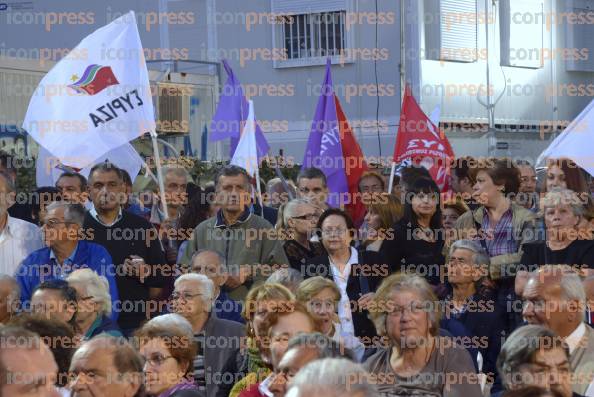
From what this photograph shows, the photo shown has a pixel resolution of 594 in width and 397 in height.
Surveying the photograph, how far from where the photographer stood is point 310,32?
2120 cm

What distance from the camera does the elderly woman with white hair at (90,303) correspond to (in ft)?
26.8

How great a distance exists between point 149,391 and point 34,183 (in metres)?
6.99

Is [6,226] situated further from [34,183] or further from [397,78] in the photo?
[397,78]

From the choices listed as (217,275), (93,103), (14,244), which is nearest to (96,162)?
(93,103)

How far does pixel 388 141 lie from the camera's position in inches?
792

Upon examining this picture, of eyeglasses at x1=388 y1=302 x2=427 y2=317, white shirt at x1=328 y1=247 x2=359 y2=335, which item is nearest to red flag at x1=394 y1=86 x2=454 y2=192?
white shirt at x1=328 y1=247 x2=359 y2=335

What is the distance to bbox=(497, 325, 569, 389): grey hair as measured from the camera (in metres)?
6.15

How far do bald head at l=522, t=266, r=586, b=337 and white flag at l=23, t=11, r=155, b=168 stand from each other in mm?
4219

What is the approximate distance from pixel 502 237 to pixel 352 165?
10.4 feet

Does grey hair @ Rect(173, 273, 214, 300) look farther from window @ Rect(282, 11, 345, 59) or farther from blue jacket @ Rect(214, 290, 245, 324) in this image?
window @ Rect(282, 11, 345, 59)

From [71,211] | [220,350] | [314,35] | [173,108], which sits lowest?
[220,350]

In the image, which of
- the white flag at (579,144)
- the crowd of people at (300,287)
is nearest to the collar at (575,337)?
the crowd of people at (300,287)

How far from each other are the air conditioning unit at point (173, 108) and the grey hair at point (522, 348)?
10886 mm

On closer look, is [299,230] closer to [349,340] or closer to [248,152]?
[349,340]
